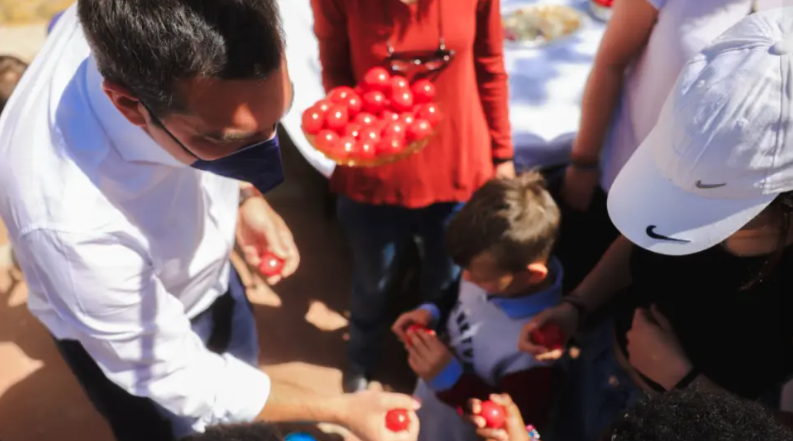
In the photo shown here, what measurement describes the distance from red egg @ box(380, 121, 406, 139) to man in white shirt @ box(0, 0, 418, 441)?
394 mm

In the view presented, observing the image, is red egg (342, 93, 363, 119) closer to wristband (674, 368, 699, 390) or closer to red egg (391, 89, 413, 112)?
red egg (391, 89, 413, 112)

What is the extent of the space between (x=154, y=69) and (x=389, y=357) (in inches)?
62.8

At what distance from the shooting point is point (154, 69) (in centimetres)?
92

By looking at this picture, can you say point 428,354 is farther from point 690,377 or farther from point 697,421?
point 697,421

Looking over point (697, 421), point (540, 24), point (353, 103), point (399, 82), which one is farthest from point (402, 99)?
point (540, 24)

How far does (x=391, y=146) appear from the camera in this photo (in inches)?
60.2

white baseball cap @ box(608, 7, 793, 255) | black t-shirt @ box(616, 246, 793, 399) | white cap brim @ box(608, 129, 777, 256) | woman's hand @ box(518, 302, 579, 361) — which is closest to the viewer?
white baseball cap @ box(608, 7, 793, 255)

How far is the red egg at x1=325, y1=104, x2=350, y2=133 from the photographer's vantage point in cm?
160

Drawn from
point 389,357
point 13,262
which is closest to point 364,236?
point 389,357

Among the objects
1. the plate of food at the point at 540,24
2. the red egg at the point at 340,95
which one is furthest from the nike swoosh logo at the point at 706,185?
the plate of food at the point at 540,24

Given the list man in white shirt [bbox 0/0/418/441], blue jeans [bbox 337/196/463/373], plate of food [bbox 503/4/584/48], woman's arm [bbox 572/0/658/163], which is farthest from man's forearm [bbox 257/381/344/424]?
plate of food [bbox 503/4/584/48]

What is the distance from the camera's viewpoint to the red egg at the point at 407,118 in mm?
1534

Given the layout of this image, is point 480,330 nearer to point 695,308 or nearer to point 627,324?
point 627,324

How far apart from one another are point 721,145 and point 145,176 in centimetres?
93
